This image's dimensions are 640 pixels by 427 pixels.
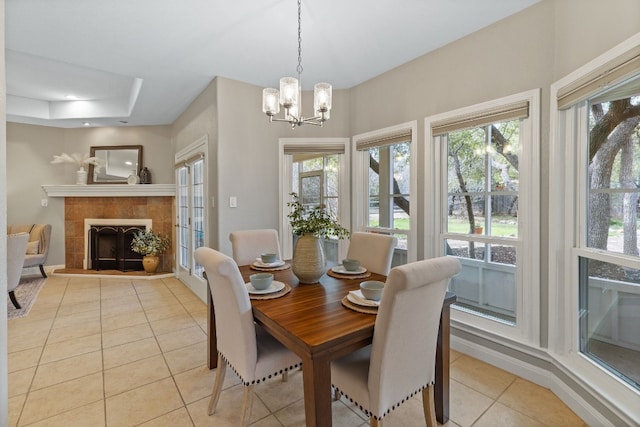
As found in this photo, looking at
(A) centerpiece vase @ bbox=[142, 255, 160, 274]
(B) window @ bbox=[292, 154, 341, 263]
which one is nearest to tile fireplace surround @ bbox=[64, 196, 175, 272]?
(A) centerpiece vase @ bbox=[142, 255, 160, 274]

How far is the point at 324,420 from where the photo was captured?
1.18m

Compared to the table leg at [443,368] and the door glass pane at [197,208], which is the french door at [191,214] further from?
the table leg at [443,368]

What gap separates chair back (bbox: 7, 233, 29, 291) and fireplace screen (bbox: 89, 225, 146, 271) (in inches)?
72.7

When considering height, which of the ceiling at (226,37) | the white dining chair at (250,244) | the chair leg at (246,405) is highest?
the ceiling at (226,37)

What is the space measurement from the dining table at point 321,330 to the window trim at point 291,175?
148cm

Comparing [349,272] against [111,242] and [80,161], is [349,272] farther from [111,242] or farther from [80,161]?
[80,161]

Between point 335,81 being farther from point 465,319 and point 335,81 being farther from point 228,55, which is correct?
point 465,319

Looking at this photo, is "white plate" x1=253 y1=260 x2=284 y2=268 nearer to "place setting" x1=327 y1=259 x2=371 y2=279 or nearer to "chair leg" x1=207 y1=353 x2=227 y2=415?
"place setting" x1=327 y1=259 x2=371 y2=279

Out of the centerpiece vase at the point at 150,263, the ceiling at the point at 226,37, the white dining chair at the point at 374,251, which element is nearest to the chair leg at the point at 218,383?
the white dining chair at the point at 374,251

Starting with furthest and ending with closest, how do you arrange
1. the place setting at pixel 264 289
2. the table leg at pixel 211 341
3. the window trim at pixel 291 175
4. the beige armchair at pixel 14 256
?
the window trim at pixel 291 175 → the beige armchair at pixel 14 256 → the table leg at pixel 211 341 → the place setting at pixel 264 289

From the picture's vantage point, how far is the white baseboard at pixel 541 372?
164cm

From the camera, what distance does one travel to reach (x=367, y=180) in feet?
10.9

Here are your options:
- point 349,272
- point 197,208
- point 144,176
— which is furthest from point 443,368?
point 144,176

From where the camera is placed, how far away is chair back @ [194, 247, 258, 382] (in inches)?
53.6
